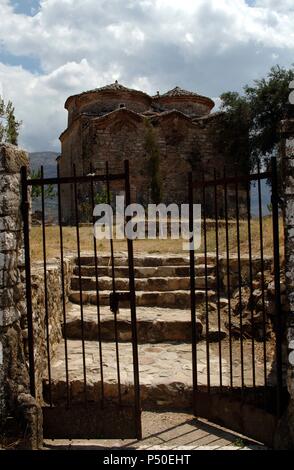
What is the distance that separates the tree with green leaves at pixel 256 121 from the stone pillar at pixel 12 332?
20863 mm

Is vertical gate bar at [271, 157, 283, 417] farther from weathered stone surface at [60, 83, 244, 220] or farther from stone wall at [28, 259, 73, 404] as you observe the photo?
weathered stone surface at [60, 83, 244, 220]

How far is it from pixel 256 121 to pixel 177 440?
2230 cm

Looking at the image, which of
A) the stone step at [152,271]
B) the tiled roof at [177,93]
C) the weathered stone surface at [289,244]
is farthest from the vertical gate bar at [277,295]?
the tiled roof at [177,93]

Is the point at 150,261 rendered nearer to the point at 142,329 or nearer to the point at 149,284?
the point at 149,284

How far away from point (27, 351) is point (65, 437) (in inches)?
34.9

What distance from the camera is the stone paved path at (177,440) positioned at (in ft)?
13.9

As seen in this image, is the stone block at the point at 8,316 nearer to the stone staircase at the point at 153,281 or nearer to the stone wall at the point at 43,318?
the stone wall at the point at 43,318

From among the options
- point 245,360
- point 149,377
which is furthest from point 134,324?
point 245,360

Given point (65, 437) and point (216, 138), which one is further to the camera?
point (216, 138)

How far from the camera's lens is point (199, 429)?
462cm

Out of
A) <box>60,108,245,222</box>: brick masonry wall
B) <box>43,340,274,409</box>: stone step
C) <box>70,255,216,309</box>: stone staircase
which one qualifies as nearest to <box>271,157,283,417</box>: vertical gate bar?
<box>43,340,274,409</box>: stone step

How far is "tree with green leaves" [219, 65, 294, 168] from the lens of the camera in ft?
78.9
